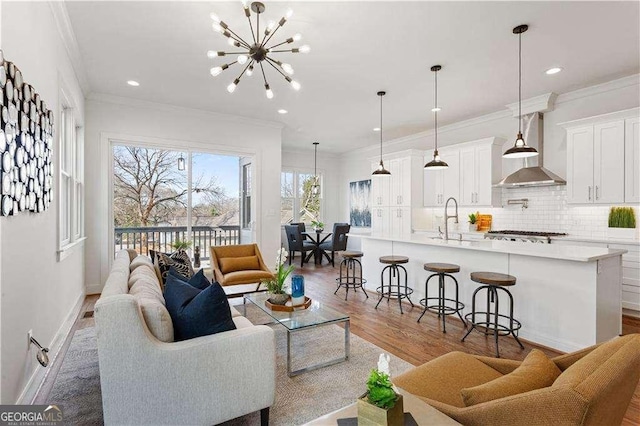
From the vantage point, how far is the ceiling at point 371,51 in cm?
288

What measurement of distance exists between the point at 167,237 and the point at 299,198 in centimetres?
422

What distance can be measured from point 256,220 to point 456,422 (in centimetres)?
547

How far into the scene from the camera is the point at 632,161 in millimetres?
4070

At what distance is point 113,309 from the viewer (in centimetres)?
154

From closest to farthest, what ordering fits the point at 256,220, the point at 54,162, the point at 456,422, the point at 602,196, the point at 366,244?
the point at 456,422, the point at 54,162, the point at 602,196, the point at 366,244, the point at 256,220

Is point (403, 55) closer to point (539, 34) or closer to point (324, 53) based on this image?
point (324, 53)

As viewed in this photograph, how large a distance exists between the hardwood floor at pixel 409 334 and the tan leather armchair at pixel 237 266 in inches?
41.9

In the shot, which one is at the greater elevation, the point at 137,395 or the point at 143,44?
the point at 143,44

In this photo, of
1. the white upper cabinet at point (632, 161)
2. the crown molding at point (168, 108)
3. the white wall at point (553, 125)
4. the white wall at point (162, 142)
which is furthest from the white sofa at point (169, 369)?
the white wall at point (553, 125)

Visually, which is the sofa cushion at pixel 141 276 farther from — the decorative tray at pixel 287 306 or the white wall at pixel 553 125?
the white wall at pixel 553 125

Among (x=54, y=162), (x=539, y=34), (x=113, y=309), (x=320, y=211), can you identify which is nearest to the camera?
(x=113, y=309)

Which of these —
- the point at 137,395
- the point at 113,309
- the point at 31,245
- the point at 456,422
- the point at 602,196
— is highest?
the point at 602,196

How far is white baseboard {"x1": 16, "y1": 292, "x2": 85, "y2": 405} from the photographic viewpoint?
2.14 m

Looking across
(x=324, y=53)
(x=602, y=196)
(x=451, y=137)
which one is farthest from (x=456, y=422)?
(x=451, y=137)
